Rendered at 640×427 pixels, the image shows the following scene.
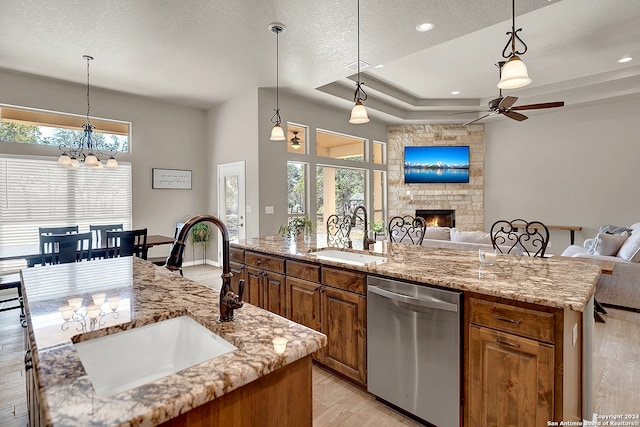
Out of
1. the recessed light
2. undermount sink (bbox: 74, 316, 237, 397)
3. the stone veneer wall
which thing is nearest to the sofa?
the recessed light

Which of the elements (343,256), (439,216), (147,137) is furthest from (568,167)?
(147,137)

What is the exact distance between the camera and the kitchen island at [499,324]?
1.46 m

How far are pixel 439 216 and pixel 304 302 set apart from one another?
250 inches

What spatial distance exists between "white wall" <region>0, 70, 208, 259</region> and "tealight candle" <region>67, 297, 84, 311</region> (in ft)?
17.0

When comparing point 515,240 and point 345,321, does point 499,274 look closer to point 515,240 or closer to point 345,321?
point 345,321

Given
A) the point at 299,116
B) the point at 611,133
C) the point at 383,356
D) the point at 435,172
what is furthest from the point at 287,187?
the point at 611,133

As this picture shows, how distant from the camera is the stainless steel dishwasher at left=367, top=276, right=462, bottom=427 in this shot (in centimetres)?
175

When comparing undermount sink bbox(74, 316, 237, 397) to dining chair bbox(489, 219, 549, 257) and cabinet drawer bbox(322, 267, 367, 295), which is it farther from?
dining chair bbox(489, 219, 549, 257)

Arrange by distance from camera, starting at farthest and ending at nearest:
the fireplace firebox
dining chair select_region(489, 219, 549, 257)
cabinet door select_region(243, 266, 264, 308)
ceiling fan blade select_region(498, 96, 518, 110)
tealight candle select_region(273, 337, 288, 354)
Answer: the fireplace firebox, ceiling fan blade select_region(498, 96, 518, 110), cabinet door select_region(243, 266, 264, 308), dining chair select_region(489, 219, 549, 257), tealight candle select_region(273, 337, 288, 354)

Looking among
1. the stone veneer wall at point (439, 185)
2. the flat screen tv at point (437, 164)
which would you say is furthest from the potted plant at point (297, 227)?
the flat screen tv at point (437, 164)

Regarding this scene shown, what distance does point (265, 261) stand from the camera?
117 inches

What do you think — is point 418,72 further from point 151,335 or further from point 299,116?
point 151,335

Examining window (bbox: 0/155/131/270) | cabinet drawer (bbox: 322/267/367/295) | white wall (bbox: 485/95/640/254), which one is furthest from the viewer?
white wall (bbox: 485/95/640/254)

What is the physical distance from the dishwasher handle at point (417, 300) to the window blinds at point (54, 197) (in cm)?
555
